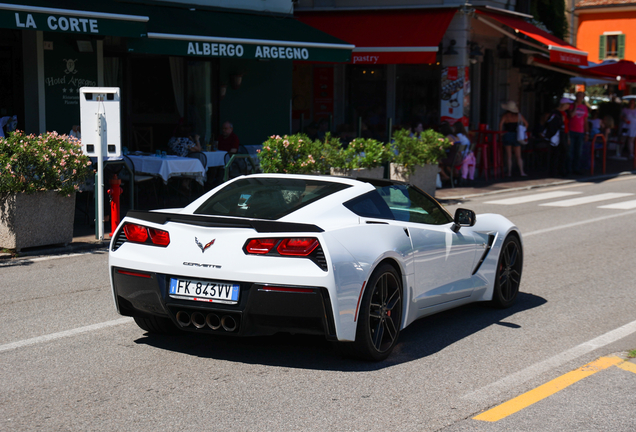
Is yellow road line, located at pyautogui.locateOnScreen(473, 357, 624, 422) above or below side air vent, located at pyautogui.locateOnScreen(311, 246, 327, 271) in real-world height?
below

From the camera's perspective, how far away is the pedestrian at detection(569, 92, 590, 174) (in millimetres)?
21688

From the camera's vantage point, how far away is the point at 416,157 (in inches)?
631

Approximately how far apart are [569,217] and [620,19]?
48785mm

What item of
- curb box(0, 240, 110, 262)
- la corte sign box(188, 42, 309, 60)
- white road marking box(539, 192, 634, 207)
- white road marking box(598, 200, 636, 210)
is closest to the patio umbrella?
white road marking box(539, 192, 634, 207)

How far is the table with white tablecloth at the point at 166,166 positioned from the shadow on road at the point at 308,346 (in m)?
7.44

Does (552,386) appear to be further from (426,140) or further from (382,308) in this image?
(426,140)

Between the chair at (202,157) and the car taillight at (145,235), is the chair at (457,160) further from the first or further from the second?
the car taillight at (145,235)

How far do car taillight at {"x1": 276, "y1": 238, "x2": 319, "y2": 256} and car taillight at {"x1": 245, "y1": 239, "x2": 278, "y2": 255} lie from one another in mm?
54

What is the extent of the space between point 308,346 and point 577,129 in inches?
707

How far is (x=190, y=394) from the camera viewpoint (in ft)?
15.3

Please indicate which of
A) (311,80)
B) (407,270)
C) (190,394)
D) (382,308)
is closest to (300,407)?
(190,394)

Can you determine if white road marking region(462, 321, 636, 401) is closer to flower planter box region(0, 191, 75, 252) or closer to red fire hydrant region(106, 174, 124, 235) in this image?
flower planter box region(0, 191, 75, 252)

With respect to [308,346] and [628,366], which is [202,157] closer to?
[308,346]

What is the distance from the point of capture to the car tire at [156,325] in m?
5.80
